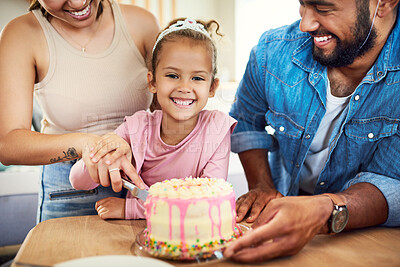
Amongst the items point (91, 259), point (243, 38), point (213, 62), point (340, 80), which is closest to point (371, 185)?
point (340, 80)

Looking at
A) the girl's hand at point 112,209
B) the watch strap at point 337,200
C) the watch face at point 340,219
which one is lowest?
the girl's hand at point 112,209

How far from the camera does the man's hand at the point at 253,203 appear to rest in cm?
117

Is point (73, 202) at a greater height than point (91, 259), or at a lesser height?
lesser

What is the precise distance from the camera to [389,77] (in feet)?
4.25

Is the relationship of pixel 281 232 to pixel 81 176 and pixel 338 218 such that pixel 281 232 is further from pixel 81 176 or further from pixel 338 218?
pixel 81 176

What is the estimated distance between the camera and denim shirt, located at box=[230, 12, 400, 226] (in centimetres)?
127

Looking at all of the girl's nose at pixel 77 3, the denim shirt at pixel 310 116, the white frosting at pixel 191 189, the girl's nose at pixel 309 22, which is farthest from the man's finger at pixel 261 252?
the girl's nose at pixel 77 3

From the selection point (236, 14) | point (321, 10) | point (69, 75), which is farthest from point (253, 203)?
point (236, 14)

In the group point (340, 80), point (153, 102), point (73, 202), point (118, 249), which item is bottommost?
point (73, 202)

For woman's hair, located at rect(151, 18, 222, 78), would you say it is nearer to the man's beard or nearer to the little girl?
the little girl

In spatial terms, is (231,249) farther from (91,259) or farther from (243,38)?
(243,38)

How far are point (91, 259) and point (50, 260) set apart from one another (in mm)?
121

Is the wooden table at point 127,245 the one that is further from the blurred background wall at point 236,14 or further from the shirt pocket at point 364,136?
the blurred background wall at point 236,14

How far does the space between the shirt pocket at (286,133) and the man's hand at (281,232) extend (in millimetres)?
608
